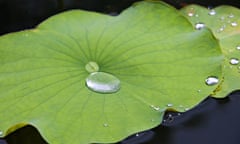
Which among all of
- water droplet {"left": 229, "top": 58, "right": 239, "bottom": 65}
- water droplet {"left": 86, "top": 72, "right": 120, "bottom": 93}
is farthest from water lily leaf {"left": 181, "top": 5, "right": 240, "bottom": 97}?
water droplet {"left": 86, "top": 72, "right": 120, "bottom": 93}

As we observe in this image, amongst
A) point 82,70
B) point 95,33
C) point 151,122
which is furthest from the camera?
A: point 95,33

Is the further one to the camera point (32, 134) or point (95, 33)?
point (95, 33)

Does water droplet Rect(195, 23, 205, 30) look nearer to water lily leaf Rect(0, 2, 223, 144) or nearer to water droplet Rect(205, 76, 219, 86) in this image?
water lily leaf Rect(0, 2, 223, 144)

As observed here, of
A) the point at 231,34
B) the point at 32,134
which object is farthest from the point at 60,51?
the point at 231,34

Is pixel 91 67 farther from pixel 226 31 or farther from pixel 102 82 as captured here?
pixel 226 31

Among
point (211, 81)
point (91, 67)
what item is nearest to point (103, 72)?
point (91, 67)

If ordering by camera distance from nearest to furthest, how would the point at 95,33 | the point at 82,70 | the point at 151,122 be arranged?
the point at 151,122
the point at 82,70
the point at 95,33

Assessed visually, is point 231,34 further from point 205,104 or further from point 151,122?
point 151,122
